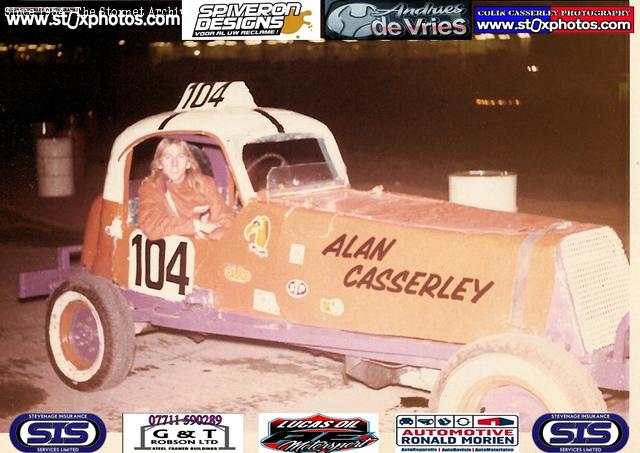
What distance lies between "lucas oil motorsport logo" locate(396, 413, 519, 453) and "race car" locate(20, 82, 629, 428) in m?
0.12

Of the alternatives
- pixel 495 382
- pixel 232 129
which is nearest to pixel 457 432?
pixel 495 382

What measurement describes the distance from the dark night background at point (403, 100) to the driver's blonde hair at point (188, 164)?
2.73ft

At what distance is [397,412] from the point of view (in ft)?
19.9

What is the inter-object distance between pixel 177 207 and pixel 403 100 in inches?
898

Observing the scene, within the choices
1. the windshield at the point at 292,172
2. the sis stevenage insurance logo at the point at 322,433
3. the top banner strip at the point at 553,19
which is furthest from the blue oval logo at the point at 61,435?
the top banner strip at the point at 553,19

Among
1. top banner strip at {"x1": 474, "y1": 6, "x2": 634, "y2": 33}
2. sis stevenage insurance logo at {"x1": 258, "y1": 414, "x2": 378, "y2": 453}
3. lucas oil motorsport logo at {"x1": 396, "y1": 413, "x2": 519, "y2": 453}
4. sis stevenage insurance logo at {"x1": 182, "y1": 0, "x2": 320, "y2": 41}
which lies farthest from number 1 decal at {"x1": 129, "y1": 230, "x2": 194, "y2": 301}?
top banner strip at {"x1": 474, "y1": 6, "x2": 634, "y2": 33}

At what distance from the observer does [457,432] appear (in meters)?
5.35

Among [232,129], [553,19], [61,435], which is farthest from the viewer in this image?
Result: [553,19]

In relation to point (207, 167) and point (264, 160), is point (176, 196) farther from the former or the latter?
point (264, 160)

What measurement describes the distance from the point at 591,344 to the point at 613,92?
89.3 ft

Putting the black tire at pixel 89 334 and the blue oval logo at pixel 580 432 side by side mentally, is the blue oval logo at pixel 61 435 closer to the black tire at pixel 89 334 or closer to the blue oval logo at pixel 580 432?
the black tire at pixel 89 334

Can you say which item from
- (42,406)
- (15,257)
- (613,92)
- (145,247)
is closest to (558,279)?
(145,247)

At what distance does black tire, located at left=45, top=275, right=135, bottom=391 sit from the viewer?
6215mm

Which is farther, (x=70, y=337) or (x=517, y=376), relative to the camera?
(x=70, y=337)
